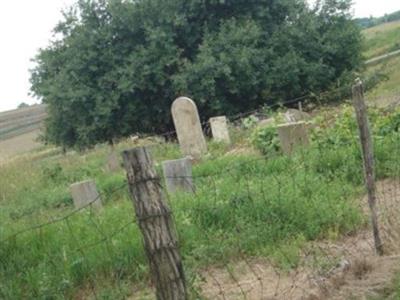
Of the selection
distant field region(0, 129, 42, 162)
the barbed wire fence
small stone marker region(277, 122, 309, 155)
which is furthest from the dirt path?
distant field region(0, 129, 42, 162)

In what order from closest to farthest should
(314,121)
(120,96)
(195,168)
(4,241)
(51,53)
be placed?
1. (4,241)
2. (195,168)
3. (314,121)
4. (120,96)
5. (51,53)

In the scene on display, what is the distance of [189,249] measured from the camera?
5.61 m

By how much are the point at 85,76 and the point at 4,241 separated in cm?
1477

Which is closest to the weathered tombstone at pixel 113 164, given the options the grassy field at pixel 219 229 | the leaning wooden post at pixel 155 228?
the grassy field at pixel 219 229

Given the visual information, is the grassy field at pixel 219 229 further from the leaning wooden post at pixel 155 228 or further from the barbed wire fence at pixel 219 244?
the leaning wooden post at pixel 155 228

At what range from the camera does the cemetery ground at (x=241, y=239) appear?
4.92m

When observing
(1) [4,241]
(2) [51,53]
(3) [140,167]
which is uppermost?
(2) [51,53]

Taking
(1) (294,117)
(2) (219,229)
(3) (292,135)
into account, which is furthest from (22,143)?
(2) (219,229)

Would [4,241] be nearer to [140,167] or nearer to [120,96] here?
[140,167]

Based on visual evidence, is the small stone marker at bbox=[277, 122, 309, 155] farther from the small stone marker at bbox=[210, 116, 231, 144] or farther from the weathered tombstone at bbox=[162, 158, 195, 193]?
the small stone marker at bbox=[210, 116, 231, 144]

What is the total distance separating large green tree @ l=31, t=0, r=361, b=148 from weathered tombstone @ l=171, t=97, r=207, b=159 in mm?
6027

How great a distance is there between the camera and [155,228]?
354cm

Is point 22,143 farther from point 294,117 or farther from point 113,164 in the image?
point 294,117

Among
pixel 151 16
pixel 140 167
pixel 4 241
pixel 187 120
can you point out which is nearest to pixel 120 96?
pixel 151 16
